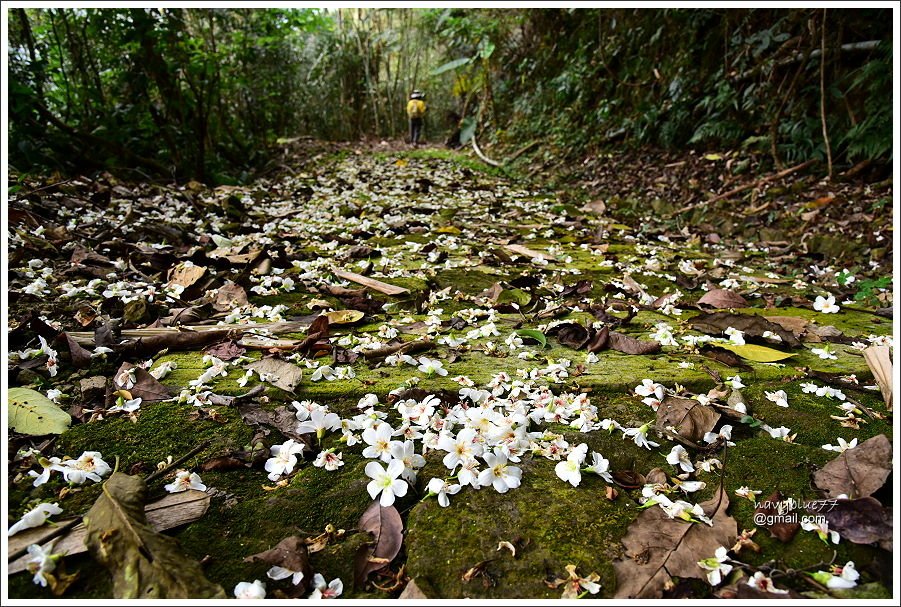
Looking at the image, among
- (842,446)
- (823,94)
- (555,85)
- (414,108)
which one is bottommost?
(414,108)

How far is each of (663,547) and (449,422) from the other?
0.68 metres

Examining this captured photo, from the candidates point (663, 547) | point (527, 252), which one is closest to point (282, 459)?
point (663, 547)

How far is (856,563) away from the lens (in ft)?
3.73

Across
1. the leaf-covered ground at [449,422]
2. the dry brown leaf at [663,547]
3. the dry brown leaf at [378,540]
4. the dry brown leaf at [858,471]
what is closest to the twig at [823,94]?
the leaf-covered ground at [449,422]

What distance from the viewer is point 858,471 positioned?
4.36 feet

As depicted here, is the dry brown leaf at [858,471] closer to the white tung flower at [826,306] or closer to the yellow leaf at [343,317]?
the white tung flower at [826,306]

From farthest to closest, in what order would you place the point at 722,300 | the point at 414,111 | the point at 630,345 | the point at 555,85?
the point at 414,111
the point at 555,85
the point at 722,300
the point at 630,345

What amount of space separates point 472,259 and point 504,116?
442 inches

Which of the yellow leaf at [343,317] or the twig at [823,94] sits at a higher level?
the twig at [823,94]

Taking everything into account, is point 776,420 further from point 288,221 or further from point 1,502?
point 288,221

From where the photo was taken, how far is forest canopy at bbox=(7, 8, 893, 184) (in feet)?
17.3

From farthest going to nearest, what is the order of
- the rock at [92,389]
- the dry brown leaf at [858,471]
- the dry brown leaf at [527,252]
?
the dry brown leaf at [527,252] < the rock at [92,389] < the dry brown leaf at [858,471]

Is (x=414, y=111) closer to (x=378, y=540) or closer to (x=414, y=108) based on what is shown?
(x=414, y=108)

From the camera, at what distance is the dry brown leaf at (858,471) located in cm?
128
